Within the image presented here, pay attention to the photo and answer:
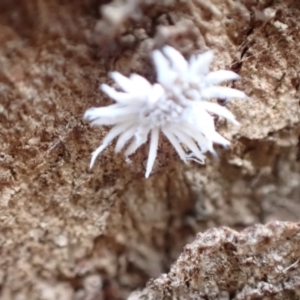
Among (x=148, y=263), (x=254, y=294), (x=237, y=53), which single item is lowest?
(x=254, y=294)

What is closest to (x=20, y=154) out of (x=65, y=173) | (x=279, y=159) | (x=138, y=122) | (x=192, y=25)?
(x=65, y=173)

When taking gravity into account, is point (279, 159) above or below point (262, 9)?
below

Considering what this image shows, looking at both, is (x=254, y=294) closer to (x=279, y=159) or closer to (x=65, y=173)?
(x=279, y=159)

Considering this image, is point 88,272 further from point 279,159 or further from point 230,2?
point 230,2

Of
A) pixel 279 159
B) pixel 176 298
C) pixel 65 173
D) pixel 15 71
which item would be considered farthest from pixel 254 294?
pixel 15 71

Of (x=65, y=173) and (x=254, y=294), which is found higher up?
(x=65, y=173)

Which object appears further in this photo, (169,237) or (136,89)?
(169,237)
